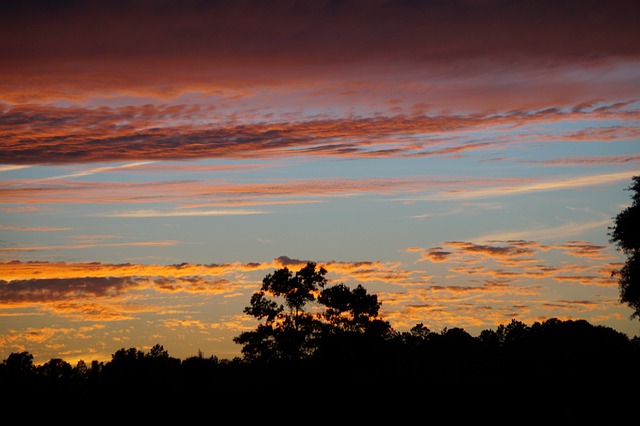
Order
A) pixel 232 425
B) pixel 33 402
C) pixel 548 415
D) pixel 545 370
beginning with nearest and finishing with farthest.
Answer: pixel 548 415 → pixel 232 425 → pixel 33 402 → pixel 545 370

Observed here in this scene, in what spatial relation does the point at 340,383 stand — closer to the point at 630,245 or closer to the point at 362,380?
the point at 362,380

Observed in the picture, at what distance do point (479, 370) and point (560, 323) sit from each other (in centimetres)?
9915

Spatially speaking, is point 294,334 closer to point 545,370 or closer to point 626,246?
point 545,370

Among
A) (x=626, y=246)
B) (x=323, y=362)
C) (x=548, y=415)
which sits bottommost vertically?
(x=548, y=415)

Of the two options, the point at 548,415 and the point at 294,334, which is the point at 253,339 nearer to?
the point at 294,334

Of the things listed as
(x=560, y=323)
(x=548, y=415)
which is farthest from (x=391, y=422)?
(x=560, y=323)

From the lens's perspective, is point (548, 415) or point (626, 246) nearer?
point (548, 415)

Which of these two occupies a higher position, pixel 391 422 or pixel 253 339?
pixel 253 339

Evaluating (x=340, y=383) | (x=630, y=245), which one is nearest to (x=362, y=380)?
(x=340, y=383)

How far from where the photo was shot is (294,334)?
71.3 metres

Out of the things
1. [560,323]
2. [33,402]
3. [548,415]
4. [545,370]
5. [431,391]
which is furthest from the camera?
[560,323]

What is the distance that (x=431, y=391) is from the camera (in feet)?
167

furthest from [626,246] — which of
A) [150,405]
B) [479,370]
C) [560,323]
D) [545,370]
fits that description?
[560,323]

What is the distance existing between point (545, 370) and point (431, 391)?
13.2 metres
